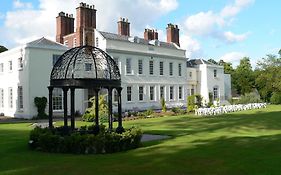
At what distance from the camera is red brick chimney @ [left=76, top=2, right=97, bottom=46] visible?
38250 mm

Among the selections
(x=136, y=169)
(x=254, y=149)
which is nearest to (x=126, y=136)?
(x=136, y=169)

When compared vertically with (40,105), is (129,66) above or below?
above

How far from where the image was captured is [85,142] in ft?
39.2

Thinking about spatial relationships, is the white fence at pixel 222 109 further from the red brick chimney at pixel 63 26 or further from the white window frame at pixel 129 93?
the red brick chimney at pixel 63 26

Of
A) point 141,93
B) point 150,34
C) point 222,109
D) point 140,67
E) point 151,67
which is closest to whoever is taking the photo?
point 222,109

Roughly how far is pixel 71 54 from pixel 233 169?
8097 mm

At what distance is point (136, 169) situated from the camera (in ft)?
29.6

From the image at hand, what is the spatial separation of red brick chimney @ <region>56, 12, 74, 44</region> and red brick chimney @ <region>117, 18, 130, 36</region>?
7.03m

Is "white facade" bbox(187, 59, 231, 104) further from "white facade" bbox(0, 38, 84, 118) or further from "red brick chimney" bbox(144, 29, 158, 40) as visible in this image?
"white facade" bbox(0, 38, 84, 118)

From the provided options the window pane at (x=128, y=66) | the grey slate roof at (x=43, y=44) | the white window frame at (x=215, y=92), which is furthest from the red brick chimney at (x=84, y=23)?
the white window frame at (x=215, y=92)

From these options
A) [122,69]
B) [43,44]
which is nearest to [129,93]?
[122,69]

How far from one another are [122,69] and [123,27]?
8.90 meters

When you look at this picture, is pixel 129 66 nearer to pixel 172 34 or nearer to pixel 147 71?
pixel 147 71

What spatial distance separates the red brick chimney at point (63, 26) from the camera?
40.9 meters
